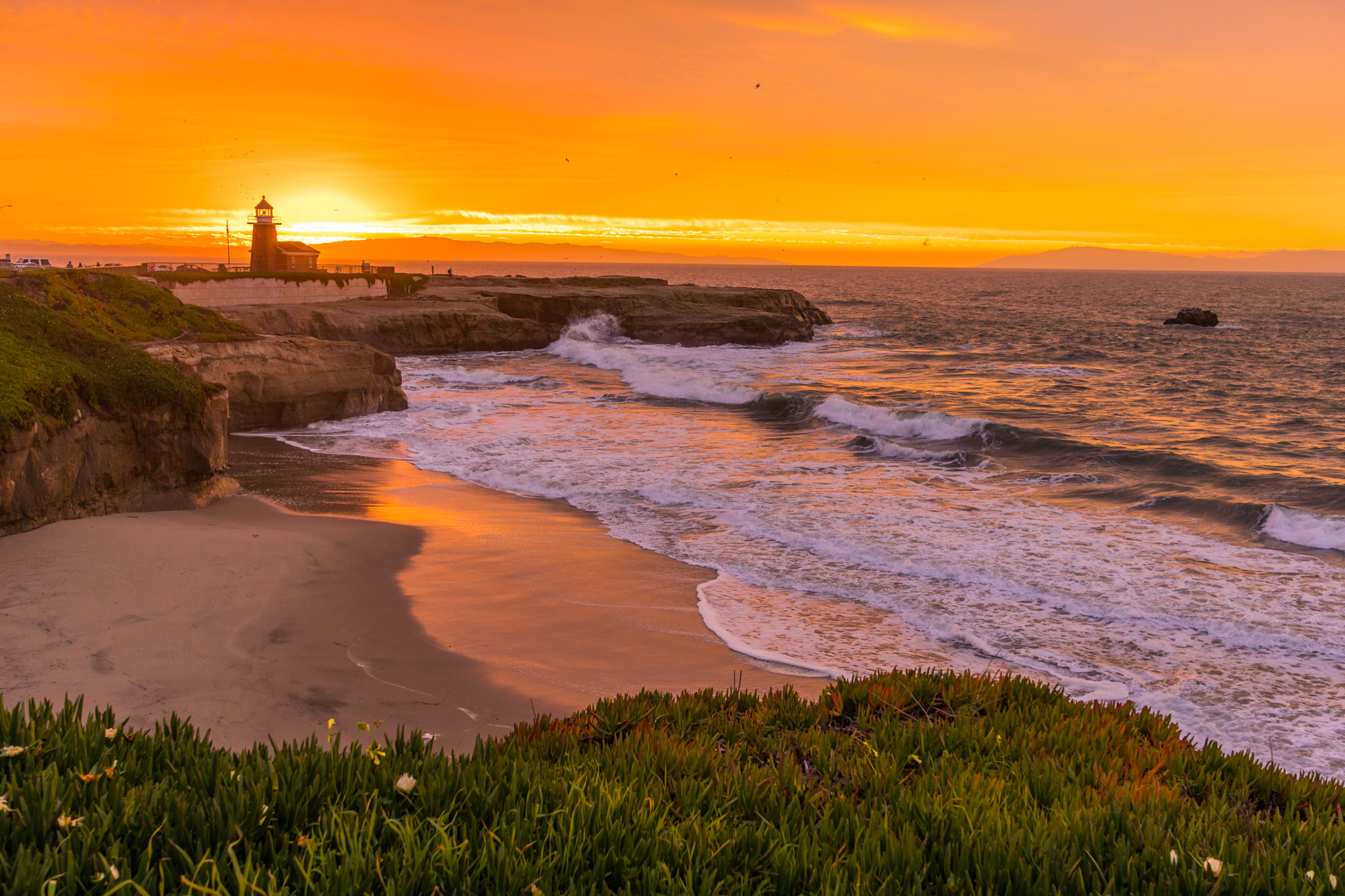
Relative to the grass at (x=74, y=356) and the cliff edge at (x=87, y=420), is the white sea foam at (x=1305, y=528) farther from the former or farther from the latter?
the grass at (x=74, y=356)

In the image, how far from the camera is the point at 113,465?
10.9 metres

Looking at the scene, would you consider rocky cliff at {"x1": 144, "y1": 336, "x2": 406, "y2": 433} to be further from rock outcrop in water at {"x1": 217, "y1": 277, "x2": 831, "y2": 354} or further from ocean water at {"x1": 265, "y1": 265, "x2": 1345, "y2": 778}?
rock outcrop in water at {"x1": 217, "y1": 277, "x2": 831, "y2": 354}

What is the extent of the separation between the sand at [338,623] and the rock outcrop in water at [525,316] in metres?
A: 26.7

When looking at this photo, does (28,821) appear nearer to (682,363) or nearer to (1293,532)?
(1293,532)

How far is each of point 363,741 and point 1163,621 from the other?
26.8 ft

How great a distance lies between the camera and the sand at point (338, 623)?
6.36 m

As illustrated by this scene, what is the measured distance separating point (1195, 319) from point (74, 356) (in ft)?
266

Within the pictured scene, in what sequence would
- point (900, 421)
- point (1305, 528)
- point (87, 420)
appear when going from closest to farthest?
point (87, 420) < point (1305, 528) < point (900, 421)

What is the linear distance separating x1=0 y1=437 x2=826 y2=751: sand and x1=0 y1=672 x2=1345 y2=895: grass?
1.32 metres

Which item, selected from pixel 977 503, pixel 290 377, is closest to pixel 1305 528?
pixel 977 503

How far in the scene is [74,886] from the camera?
93.0 inches

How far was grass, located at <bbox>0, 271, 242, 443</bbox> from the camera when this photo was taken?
32.1 ft

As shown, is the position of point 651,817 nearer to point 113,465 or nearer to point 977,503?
point 113,465

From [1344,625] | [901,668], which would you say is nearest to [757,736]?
[901,668]
